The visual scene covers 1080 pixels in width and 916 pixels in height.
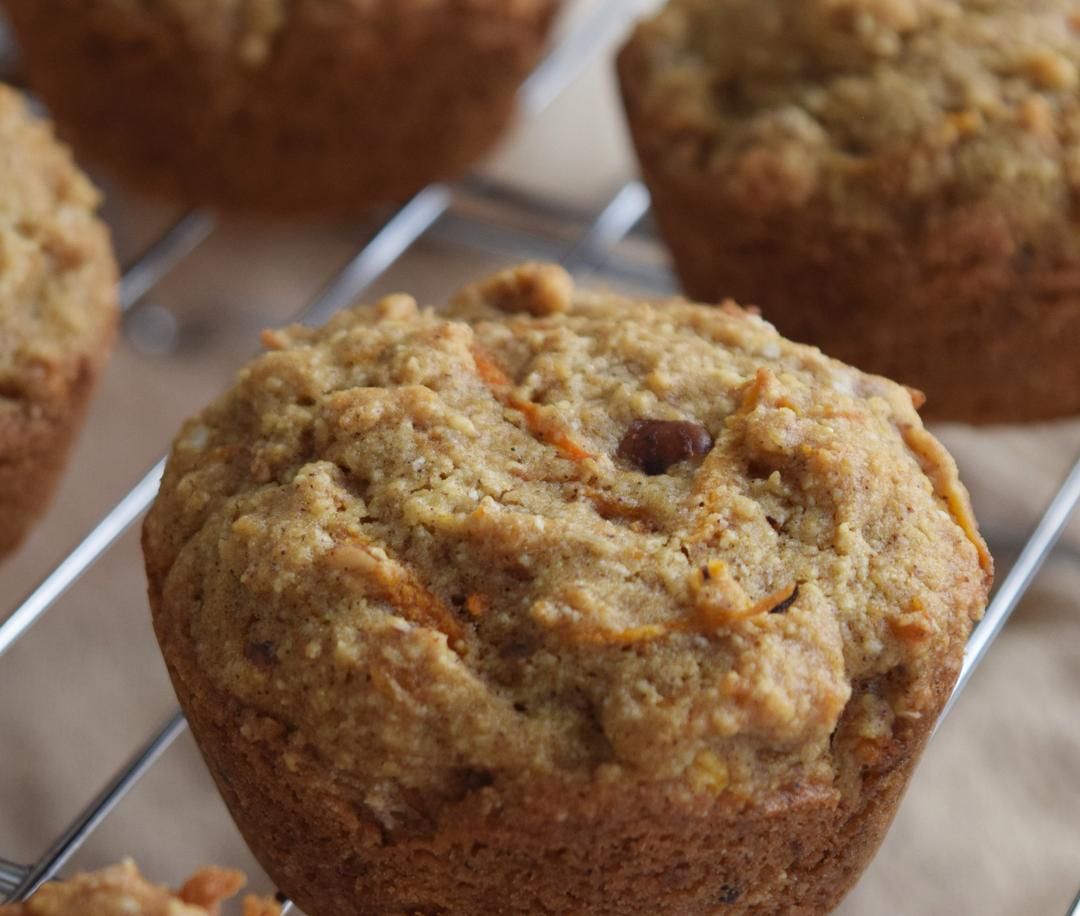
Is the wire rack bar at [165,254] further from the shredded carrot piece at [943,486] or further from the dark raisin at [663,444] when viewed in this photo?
the shredded carrot piece at [943,486]

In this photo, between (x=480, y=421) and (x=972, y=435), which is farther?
(x=972, y=435)

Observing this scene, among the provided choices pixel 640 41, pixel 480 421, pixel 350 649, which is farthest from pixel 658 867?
pixel 640 41

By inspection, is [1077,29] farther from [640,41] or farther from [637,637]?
[637,637]

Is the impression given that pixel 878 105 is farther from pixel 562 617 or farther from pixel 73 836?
pixel 73 836

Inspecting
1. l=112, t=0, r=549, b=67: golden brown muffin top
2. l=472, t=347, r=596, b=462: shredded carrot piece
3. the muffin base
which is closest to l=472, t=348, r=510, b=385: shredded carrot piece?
l=472, t=347, r=596, b=462: shredded carrot piece

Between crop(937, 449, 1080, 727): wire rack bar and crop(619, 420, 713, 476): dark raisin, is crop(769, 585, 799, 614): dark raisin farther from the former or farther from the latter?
crop(937, 449, 1080, 727): wire rack bar

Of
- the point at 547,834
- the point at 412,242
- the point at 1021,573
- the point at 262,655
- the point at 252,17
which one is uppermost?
the point at 252,17

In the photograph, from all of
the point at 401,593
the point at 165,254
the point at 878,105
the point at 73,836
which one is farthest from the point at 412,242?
the point at 401,593
